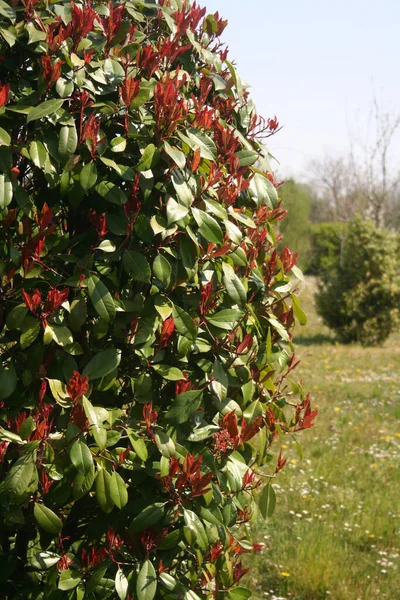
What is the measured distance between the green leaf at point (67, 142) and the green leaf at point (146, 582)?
44.9 inches

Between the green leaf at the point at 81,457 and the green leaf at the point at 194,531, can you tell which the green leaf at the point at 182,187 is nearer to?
the green leaf at the point at 81,457

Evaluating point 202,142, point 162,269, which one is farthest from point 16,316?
point 202,142

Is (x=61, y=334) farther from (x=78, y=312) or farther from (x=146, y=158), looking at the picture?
(x=146, y=158)

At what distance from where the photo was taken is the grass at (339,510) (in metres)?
3.56

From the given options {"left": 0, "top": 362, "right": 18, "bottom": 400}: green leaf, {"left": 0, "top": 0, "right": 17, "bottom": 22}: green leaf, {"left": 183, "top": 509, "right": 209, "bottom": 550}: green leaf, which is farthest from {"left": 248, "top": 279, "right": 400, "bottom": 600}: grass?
{"left": 0, "top": 0, "right": 17, "bottom": 22}: green leaf

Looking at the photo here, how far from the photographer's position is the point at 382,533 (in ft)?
13.8

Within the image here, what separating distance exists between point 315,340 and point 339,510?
365 inches

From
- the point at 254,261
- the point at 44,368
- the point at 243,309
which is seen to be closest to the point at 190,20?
the point at 254,261

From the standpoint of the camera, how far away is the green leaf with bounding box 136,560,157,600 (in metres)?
1.84

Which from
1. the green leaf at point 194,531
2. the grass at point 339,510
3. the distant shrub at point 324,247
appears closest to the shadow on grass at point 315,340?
the grass at point 339,510

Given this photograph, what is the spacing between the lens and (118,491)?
180 cm

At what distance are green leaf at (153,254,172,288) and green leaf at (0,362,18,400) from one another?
0.46 m

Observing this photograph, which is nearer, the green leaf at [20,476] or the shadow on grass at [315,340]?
the green leaf at [20,476]

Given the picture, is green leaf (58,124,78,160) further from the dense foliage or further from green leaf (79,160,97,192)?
the dense foliage
